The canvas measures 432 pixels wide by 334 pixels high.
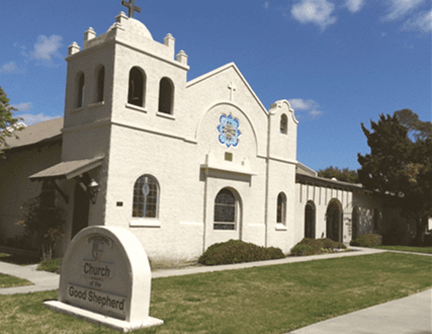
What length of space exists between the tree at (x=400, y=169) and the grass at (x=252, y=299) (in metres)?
12.4

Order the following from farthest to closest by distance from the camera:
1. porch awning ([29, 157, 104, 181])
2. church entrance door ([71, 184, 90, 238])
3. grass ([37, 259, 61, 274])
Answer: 1. church entrance door ([71, 184, 90, 238])
2. porch awning ([29, 157, 104, 181])
3. grass ([37, 259, 61, 274])

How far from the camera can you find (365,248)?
24297mm

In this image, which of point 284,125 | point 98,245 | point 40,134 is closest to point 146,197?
point 98,245

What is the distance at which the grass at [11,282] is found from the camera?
10.2 meters

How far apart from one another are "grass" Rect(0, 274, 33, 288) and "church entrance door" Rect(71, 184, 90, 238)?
3.37m

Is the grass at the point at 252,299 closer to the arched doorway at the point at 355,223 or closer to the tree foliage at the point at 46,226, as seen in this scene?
the tree foliage at the point at 46,226

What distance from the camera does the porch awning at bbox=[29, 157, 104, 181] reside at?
42.3 ft

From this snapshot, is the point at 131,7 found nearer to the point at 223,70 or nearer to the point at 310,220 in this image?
the point at 223,70

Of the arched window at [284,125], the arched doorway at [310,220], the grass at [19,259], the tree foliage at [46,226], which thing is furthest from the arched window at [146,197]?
the arched doorway at [310,220]

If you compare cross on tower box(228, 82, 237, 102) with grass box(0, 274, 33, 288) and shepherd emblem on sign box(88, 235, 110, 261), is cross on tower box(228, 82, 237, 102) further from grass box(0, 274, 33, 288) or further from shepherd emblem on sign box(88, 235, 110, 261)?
shepherd emblem on sign box(88, 235, 110, 261)

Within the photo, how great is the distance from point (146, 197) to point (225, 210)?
4218 millimetres

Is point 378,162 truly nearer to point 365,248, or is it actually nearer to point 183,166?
point 365,248

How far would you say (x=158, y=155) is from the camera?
14.8m

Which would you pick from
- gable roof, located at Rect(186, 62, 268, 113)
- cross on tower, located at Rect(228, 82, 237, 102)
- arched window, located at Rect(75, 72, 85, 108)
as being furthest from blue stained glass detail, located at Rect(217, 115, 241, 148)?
arched window, located at Rect(75, 72, 85, 108)
